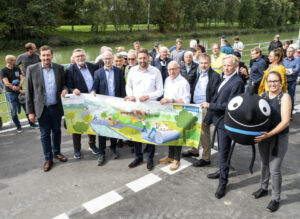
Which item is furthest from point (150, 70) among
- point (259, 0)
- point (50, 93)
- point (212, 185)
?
point (259, 0)

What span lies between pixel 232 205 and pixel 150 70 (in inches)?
99.0

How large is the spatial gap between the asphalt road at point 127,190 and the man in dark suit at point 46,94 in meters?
0.60

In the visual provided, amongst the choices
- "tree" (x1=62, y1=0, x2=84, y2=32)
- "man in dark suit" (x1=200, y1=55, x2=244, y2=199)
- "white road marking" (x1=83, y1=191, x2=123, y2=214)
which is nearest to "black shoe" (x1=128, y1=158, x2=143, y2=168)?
"white road marking" (x1=83, y1=191, x2=123, y2=214)

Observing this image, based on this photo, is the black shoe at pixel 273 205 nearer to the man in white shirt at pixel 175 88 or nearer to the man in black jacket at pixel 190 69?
the man in white shirt at pixel 175 88

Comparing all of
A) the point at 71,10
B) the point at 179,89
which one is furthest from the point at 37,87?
the point at 71,10

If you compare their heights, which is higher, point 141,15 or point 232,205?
point 141,15

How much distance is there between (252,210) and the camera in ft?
12.1

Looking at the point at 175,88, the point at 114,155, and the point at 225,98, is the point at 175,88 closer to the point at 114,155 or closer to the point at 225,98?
the point at 225,98

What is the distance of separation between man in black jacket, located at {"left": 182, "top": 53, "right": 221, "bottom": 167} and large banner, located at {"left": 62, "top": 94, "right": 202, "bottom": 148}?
275mm

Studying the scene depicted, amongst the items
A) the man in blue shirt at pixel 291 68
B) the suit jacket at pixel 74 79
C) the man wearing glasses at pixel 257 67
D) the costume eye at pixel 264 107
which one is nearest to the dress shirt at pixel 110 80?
the suit jacket at pixel 74 79

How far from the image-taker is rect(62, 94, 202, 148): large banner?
4531 millimetres

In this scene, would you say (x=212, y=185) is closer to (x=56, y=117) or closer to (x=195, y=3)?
(x=56, y=117)

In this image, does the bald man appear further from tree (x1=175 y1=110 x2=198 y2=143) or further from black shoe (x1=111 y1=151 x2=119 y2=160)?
tree (x1=175 y1=110 x2=198 y2=143)

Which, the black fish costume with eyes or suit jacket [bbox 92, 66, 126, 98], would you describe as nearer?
the black fish costume with eyes
